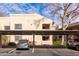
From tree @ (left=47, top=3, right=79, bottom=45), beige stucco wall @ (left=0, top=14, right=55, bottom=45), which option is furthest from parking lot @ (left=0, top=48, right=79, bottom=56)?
tree @ (left=47, top=3, right=79, bottom=45)

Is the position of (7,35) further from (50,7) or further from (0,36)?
(50,7)

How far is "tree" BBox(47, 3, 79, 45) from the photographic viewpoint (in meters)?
18.3

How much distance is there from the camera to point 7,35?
18.5m

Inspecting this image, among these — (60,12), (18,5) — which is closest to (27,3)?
(18,5)

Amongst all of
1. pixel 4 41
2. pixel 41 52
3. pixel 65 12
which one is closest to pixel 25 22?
pixel 4 41

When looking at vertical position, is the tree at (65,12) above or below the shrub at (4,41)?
above

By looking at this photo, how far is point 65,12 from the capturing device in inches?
729

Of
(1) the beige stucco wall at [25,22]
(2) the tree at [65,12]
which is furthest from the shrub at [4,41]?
(2) the tree at [65,12]

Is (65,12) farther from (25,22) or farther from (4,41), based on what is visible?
(4,41)

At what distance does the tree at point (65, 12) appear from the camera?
722 inches

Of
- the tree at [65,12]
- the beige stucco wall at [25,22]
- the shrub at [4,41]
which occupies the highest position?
the tree at [65,12]

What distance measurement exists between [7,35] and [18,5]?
1.57m

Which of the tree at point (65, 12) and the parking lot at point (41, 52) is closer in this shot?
the parking lot at point (41, 52)

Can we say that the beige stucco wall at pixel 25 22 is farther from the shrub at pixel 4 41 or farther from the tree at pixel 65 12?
the tree at pixel 65 12
